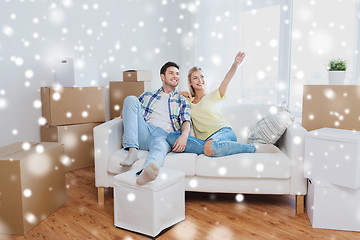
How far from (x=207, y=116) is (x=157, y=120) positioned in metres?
0.36

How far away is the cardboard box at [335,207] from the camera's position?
1734 millimetres

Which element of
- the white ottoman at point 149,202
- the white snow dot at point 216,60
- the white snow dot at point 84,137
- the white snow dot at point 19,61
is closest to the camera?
the white ottoman at point 149,202

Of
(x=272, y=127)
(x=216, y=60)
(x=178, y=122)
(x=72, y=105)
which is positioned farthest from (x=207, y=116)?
(x=216, y=60)

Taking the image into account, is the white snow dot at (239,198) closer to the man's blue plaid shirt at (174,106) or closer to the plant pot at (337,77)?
the man's blue plaid shirt at (174,106)

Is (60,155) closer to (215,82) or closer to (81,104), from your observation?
(81,104)

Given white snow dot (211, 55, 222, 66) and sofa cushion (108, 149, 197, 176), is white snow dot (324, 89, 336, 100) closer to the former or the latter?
Result: sofa cushion (108, 149, 197, 176)

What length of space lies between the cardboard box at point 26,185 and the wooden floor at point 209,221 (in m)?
0.06

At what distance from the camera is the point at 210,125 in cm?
232

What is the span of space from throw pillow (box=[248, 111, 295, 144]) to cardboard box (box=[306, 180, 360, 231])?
47 centimetres

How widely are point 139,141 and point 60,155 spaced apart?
1.66ft

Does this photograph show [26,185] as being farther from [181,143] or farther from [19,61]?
[19,61]

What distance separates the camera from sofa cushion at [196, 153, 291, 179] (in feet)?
6.37

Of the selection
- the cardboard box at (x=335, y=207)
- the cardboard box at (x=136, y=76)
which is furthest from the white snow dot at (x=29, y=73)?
the cardboard box at (x=335, y=207)

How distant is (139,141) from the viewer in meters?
2.23
